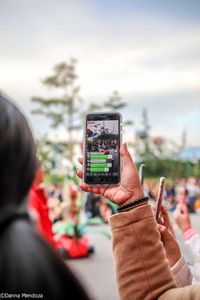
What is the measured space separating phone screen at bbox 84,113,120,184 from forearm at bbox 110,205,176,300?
0.35 ft

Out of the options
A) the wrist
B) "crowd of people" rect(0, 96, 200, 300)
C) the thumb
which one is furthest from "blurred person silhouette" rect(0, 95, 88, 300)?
the wrist

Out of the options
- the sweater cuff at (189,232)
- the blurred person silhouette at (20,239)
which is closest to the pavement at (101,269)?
the sweater cuff at (189,232)

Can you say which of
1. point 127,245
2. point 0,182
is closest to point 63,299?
point 0,182

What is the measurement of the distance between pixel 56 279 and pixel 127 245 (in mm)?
524

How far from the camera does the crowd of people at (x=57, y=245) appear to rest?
18.5 inches

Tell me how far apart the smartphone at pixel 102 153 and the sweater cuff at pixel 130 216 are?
82 mm

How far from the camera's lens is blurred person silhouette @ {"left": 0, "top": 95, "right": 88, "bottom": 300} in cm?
46

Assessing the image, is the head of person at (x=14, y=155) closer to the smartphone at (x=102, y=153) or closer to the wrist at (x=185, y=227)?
the smartphone at (x=102, y=153)

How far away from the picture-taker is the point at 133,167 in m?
1.05

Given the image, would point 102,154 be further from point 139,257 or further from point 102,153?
point 139,257

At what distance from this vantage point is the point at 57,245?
2.70 feet

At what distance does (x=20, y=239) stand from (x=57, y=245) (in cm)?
36

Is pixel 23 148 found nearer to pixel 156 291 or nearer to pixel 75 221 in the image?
pixel 156 291

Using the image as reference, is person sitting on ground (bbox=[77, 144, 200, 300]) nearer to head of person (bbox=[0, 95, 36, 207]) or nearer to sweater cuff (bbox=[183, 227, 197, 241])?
head of person (bbox=[0, 95, 36, 207])
